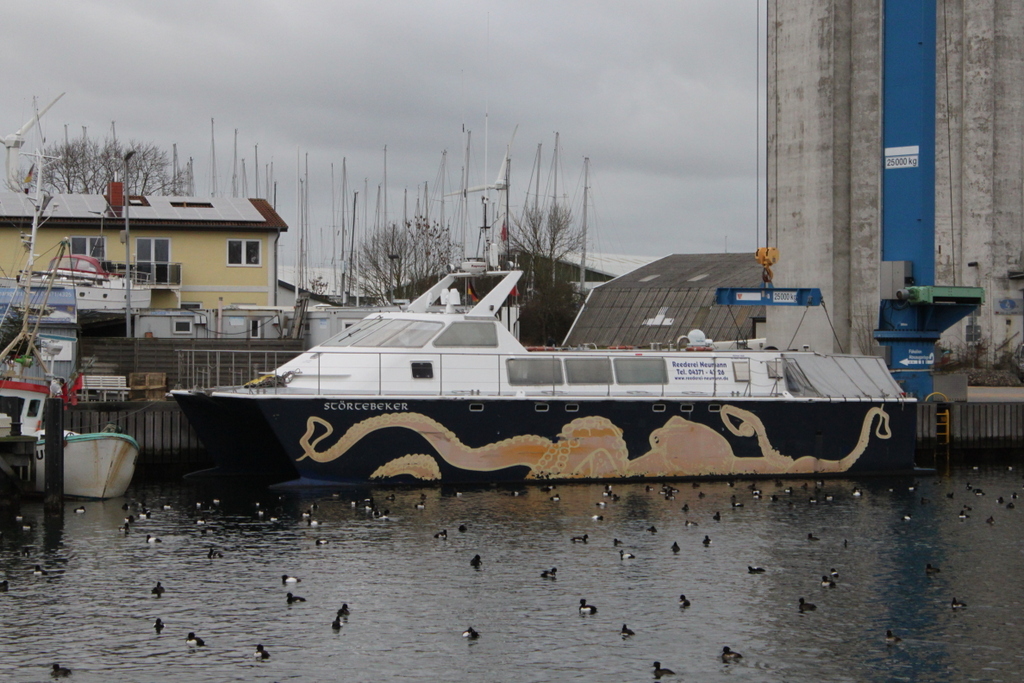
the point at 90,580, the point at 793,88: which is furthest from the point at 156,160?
the point at 90,580

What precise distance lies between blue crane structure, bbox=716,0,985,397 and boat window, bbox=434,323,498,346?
998cm

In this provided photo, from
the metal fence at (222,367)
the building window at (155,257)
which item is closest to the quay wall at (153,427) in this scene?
the metal fence at (222,367)

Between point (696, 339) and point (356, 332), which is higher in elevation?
point (356, 332)

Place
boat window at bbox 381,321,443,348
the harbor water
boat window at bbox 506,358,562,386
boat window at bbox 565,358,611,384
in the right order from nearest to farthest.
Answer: the harbor water, boat window at bbox 381,321,443,348, boat window at bbox 506,358,562,386, boat window at bbox 565,358,611,384

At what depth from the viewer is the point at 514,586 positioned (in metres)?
18.8

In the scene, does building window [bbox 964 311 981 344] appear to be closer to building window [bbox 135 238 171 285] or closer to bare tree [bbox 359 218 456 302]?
bare tree [bbox 359 218 456 302]

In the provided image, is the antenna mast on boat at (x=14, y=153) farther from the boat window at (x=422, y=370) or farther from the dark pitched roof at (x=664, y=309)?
the dark pitched roof at (x=664, y=309)

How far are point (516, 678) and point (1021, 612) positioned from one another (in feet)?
26.4

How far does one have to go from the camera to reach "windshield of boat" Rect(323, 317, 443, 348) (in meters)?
26.7

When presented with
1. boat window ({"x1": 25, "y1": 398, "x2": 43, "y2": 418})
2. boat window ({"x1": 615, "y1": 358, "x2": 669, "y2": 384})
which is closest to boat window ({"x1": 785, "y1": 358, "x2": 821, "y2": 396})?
boat window ({"x1": 615, "y1": 358, "x2": 669, "y2": 384})

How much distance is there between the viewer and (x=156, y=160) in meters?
67.6

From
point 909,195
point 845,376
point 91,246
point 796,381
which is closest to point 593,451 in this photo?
point 796,381

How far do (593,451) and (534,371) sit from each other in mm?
2281

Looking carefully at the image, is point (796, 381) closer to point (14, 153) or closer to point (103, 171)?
point (14, 153)
